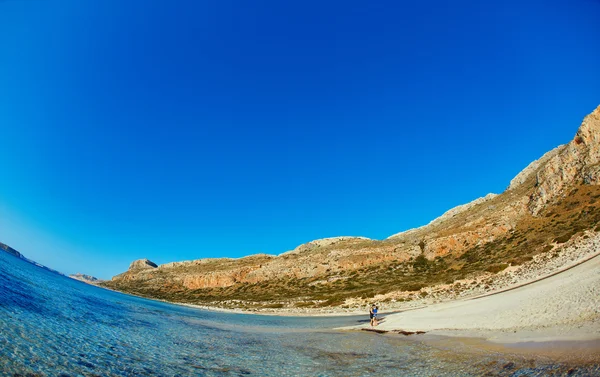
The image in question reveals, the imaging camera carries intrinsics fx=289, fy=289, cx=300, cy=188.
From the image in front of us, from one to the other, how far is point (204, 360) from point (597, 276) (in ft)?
102

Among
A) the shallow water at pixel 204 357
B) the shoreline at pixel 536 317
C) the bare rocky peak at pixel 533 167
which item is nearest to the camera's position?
the shallow water at pixel 204 357

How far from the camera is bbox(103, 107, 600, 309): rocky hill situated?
2276 inches

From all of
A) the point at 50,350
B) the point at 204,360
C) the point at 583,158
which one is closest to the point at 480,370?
the point at 204,360

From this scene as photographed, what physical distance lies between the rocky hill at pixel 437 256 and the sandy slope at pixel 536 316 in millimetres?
22870

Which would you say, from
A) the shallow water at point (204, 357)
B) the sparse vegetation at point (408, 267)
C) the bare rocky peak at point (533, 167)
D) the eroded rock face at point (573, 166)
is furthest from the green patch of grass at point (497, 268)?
the bare rocky peak at point (533, 167)

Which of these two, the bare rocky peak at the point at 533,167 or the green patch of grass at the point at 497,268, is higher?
the bare rocky peak at the point at 533,167

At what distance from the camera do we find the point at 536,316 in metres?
20.3

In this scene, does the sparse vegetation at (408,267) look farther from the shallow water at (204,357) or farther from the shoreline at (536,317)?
the shallow water at (204,357)

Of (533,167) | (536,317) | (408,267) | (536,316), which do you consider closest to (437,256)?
(408,267)

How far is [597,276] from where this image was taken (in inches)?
946

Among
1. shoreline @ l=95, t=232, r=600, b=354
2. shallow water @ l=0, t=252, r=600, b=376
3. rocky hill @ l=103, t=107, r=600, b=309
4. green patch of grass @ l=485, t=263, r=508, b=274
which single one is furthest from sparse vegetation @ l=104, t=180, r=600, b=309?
shallow water @ l=0, t=252, r=600, b=376

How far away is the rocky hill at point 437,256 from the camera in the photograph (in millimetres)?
57812

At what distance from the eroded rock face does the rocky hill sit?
205 millimetres

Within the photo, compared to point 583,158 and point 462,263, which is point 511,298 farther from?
point 583,158
